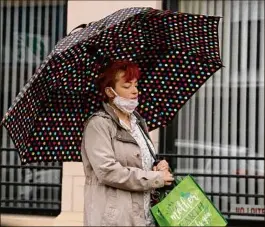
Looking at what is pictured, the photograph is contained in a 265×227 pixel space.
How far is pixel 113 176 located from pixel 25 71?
5.60 m

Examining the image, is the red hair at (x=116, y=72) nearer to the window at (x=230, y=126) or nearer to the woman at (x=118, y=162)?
the woman at (x=118, y=162)

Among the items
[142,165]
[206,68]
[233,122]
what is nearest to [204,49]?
[206,68]

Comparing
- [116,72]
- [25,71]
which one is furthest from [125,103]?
[25,71]

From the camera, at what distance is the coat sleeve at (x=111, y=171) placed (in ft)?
13.0

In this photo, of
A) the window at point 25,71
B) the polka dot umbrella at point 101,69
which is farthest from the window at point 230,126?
the polka dot umbrella at point 101,69

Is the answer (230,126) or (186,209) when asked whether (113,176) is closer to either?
(186,209)

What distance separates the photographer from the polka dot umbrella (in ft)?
14.0

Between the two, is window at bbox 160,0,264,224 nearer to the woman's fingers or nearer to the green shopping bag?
the woman's fingers

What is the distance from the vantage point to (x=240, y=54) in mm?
8547

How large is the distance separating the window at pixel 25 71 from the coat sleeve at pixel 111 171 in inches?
193

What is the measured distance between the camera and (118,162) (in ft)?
13.2

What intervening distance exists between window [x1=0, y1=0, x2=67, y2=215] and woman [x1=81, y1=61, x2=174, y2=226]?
4.80 m

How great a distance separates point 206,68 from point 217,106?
145 inches

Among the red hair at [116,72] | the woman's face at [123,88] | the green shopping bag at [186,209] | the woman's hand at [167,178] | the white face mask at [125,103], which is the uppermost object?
the red hair at [116,72]
